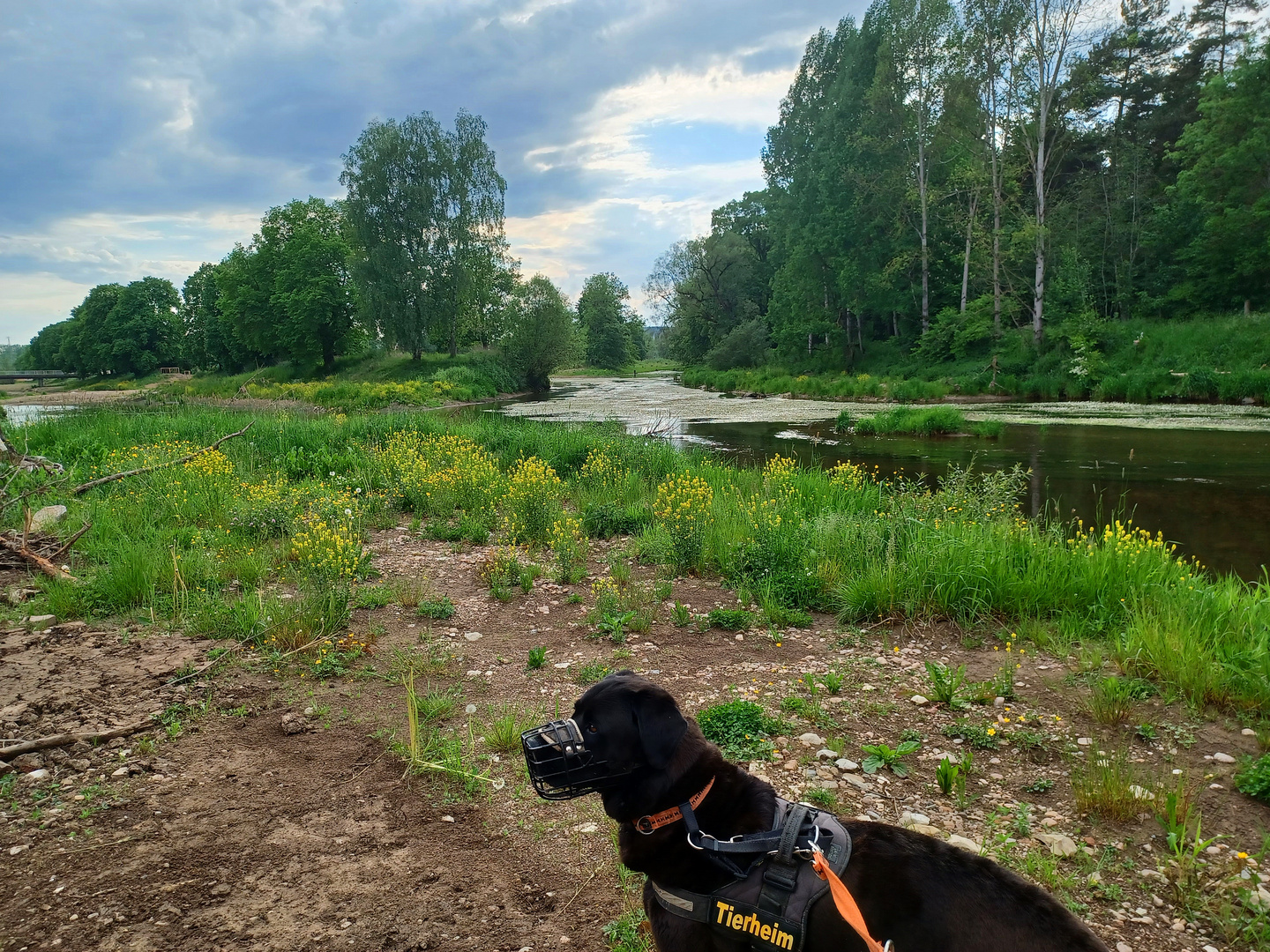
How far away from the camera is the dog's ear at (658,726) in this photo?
91.0 inches

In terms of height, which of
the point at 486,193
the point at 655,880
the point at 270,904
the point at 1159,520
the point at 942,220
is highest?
the point at 486,193

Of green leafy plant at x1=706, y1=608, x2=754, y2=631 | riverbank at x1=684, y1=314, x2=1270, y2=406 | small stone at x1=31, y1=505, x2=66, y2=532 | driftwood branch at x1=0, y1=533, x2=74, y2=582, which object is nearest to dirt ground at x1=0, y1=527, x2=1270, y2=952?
green leafy plant at x1=706, y1=608, x2=754, y2=631

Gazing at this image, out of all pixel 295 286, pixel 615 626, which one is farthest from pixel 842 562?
pixel 295 286

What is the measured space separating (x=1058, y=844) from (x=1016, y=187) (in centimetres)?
3501

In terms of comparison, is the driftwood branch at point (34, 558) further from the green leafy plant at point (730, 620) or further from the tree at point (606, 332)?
the tree at point (606, 332)

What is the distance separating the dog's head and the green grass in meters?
3.92

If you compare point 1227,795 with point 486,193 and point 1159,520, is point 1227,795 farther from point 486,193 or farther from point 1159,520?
point 486,193

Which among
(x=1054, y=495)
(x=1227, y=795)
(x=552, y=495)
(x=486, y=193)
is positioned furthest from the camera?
(x=486, y=193)

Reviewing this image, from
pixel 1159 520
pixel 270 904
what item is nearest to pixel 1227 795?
pixel 270 904

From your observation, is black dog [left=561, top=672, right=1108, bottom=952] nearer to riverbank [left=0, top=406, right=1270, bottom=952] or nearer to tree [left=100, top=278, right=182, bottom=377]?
riverbank [left=0, top=406, right=1270, bottom=952]

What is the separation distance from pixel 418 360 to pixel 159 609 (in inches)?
1943

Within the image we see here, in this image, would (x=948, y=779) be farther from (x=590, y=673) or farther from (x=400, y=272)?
(x=400, y=272)

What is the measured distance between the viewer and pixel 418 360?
53031mm

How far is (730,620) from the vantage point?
6230 mm
